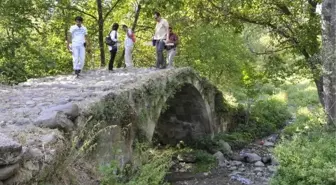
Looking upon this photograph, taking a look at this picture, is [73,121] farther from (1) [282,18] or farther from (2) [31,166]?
(1) [282,18]

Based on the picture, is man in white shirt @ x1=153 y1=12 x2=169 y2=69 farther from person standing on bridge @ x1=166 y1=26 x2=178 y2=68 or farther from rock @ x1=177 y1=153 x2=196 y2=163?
rock @ x1=177 y1=153 x2=196 y2=163

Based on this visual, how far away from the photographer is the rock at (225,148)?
51.1 feet

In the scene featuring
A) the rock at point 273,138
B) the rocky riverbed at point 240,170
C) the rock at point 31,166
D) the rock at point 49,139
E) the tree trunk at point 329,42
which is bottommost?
the rocky riverbed at point 240,170

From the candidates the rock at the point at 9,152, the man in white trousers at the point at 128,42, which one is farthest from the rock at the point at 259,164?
the rock at the point at 9,152

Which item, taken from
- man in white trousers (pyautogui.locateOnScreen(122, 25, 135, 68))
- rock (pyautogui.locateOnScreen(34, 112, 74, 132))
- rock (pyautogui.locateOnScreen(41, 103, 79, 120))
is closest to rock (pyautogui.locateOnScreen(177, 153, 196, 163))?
man in white trousers (pyautogui.locateOnScreen(122, 25, 135, 68))

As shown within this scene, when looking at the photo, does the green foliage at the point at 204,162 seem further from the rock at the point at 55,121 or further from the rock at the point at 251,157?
the rock at the point at 55,121

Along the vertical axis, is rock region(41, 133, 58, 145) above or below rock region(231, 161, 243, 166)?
above

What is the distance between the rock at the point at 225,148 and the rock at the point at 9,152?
478 inches

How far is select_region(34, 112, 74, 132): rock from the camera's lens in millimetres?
5305

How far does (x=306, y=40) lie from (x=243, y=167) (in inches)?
184

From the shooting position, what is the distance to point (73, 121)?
18.9ft

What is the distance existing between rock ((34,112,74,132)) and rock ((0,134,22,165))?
1.27 metres

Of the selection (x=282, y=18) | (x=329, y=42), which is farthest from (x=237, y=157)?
(x=329, y=42)

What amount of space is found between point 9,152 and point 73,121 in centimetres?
192
